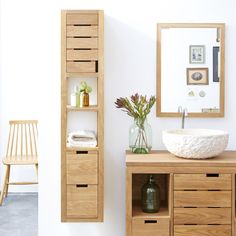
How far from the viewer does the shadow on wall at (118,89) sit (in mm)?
3287

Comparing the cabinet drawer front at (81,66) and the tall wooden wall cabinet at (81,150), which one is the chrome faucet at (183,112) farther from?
the cabinet drawer front at (81,66)

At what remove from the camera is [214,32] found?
10.7 feet

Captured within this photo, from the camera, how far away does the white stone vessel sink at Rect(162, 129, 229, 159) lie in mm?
2863

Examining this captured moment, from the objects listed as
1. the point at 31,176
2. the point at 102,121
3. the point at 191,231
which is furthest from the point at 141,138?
the point at 31,176

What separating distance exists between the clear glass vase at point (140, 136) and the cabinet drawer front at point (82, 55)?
51cm

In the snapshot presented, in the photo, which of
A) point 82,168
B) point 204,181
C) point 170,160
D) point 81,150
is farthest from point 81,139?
point 204,181

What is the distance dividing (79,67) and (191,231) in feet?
4.09

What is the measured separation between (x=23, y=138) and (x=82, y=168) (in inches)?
95.4

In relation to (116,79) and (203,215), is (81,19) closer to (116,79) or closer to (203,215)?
(116,79)

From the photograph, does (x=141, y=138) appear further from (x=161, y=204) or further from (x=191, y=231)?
(x=191, y=231)

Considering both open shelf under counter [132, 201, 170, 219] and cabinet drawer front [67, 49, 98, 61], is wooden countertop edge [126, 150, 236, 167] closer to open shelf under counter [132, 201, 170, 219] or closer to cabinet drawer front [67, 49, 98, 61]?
open shelf under counter [132, 201, 170, 219]

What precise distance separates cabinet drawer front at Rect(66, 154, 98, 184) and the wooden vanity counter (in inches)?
10.8

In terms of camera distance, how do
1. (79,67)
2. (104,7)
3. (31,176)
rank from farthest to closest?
(31,176) < (104,7) < (79,67)

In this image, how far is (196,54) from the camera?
3.28 meters
